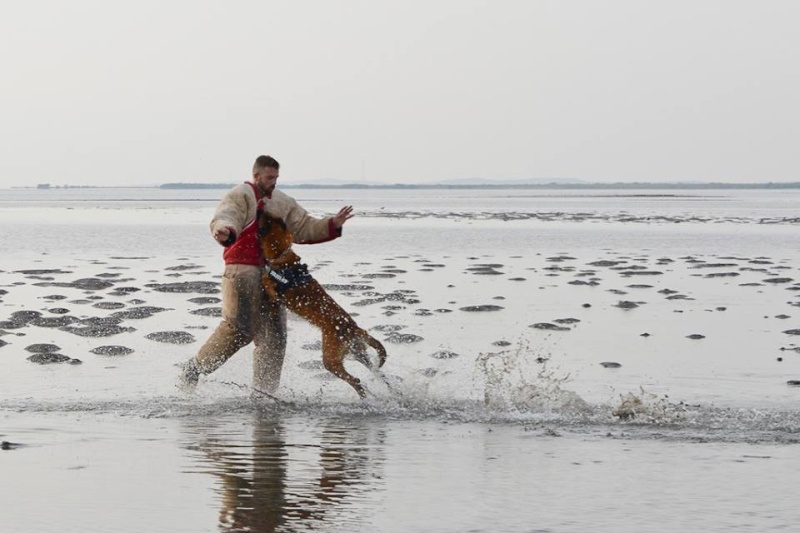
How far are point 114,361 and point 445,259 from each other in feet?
67.1

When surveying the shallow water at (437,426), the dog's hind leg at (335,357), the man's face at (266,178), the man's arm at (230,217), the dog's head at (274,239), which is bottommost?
the shallow water at (437,426)

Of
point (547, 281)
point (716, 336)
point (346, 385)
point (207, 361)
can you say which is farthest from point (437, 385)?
point (547, 281)

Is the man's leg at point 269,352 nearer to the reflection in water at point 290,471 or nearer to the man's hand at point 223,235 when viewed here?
the reflection in water at point 290,471

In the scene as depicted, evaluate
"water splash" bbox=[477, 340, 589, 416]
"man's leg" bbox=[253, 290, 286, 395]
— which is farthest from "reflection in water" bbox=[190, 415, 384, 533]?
"water splash" bbox=[477, 340, 589, 416]

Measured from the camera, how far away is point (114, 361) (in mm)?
14039

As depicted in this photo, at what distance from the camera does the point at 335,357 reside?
37.7ft

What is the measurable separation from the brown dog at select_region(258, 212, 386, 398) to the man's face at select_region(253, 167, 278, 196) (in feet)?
0.88

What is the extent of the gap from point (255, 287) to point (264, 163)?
1121mm

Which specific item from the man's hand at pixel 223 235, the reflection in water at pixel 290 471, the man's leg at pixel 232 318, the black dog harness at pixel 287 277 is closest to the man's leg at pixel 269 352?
the man's leg at pixel 232 318

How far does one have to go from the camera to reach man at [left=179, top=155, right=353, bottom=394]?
11172 millimetres

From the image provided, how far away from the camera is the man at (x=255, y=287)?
1117 cm

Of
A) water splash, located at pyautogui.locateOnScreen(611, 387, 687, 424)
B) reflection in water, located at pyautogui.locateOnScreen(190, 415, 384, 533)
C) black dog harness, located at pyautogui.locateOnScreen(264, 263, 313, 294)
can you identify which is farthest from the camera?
black dog harness, located at pyautogui.locateOnScreen(264, 263, 313, 294)

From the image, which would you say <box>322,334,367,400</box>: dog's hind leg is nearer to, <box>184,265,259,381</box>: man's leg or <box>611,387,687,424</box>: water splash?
<box>184,265,259,381</box>: man's leg

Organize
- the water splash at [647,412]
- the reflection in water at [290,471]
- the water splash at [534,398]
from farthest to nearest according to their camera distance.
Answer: the water splash at [534,398] → the water splash at [647,412] → the reflection in water at [290,471]
